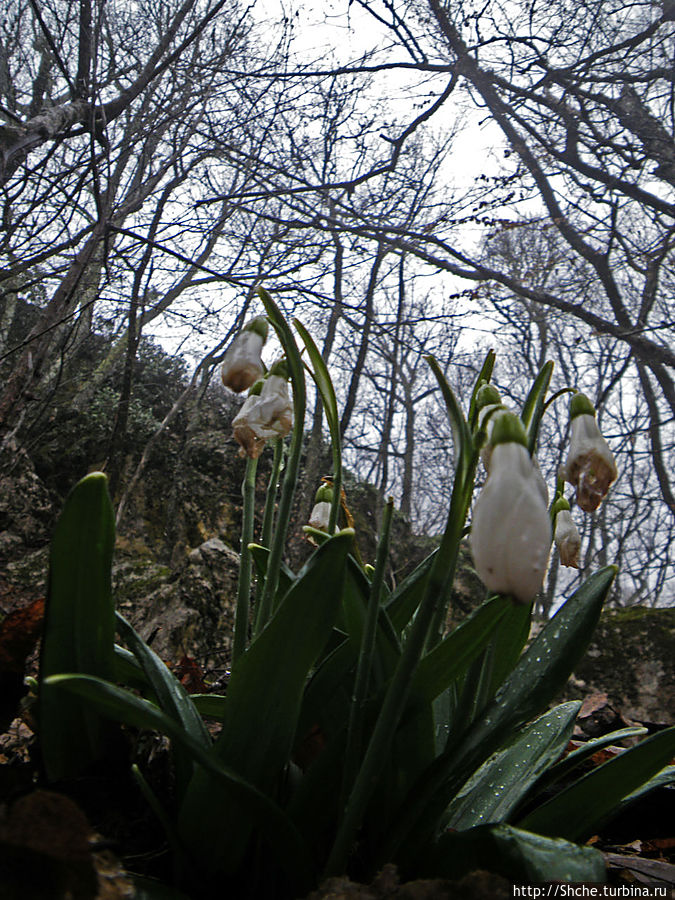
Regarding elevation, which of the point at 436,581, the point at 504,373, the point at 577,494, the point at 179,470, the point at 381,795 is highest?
the point at 504,373

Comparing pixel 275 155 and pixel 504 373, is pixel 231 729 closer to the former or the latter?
pixel 275 155

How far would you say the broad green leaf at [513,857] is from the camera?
0.64 m

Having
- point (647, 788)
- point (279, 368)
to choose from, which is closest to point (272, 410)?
point (279, 368)

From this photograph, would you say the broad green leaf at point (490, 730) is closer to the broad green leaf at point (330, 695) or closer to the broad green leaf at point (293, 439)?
the broad green leaf at point (330, 695)

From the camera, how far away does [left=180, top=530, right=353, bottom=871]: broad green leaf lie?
763 mm

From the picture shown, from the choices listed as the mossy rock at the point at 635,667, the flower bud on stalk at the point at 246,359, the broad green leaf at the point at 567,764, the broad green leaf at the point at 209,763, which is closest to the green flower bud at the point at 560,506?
the broad green leaf at the point at 567,764

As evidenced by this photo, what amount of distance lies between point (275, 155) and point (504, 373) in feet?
25.5

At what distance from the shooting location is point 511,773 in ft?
3.29

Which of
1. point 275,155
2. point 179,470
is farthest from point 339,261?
point 179,470

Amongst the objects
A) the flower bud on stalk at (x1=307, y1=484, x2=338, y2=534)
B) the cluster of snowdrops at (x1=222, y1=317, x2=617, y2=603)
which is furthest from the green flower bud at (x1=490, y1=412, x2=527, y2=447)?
the flower bud on stalk at (x1=307, y1=484, x2=338, y2=534)

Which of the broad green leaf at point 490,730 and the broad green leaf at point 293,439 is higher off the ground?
the broad green leaf at point 293,439

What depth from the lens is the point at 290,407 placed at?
1059 millimetres

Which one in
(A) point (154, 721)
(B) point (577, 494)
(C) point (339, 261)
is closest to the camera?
(A) point (154, 721)

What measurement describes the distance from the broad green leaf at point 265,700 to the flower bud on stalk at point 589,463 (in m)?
0.45
